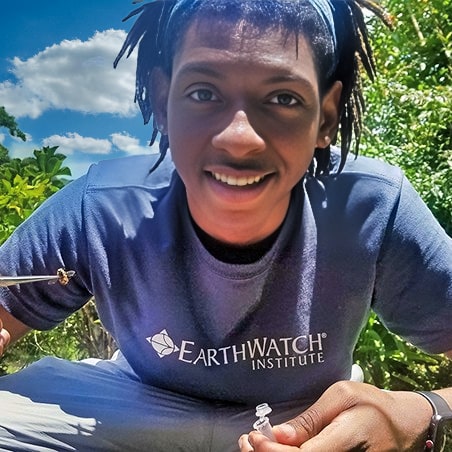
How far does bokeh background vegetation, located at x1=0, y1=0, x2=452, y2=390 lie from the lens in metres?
0.97

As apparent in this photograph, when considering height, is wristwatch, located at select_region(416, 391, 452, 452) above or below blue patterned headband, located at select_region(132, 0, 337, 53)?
below

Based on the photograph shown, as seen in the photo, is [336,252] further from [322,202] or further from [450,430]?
[450,430]


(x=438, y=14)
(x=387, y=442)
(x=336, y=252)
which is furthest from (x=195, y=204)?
(x=438, y=14)

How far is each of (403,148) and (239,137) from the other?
0.39 m

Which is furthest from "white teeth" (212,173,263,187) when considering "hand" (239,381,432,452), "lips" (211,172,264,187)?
"hand" (239,381,432,452)

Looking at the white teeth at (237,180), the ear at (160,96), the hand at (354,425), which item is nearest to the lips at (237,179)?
the white teeth at (237,180)

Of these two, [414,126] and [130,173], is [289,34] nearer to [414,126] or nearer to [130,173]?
[130,173]

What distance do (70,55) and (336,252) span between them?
382 mm

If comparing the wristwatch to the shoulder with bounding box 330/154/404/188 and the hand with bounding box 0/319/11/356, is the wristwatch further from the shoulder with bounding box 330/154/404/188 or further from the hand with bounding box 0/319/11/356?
the hand with bounding box 0/319/11/356

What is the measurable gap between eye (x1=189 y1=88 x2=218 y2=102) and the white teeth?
0.25 ft

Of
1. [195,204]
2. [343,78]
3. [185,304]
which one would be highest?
[343,78]

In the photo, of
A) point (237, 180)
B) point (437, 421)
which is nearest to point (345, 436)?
point (437, 421)

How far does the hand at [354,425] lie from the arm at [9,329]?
1.01 ft

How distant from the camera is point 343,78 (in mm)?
774
